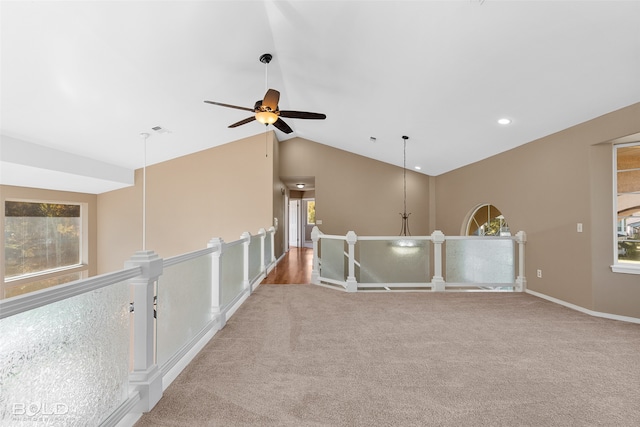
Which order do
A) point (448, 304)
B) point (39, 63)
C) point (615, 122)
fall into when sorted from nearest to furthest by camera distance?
point (39, 63)
point (615, 122)
point (448, 304)

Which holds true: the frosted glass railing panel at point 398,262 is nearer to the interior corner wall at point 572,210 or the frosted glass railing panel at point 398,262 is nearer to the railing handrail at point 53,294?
the interior corner wall at point 572,210

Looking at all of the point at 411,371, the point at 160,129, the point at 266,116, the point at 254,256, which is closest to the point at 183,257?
the point at 266,116

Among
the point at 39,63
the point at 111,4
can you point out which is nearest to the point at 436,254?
the point at 111,4

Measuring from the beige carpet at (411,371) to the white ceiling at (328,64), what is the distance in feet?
9.08

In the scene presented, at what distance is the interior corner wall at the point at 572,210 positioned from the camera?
11.8 feet

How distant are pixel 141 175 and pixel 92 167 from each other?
144cm

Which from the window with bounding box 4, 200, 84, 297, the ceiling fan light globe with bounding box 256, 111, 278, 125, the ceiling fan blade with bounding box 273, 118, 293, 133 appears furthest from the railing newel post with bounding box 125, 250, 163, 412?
the window with bounding box 4, 200, 84, 297

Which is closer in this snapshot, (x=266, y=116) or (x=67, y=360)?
(x=67, y=360)

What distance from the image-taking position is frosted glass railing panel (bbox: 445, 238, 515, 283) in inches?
192

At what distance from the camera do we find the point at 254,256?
528 cm

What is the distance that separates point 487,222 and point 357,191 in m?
3.41

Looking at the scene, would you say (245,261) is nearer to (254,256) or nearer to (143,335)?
(254,256)

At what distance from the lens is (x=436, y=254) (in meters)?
4.87

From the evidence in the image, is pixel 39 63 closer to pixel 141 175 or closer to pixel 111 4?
pixel 111 4
